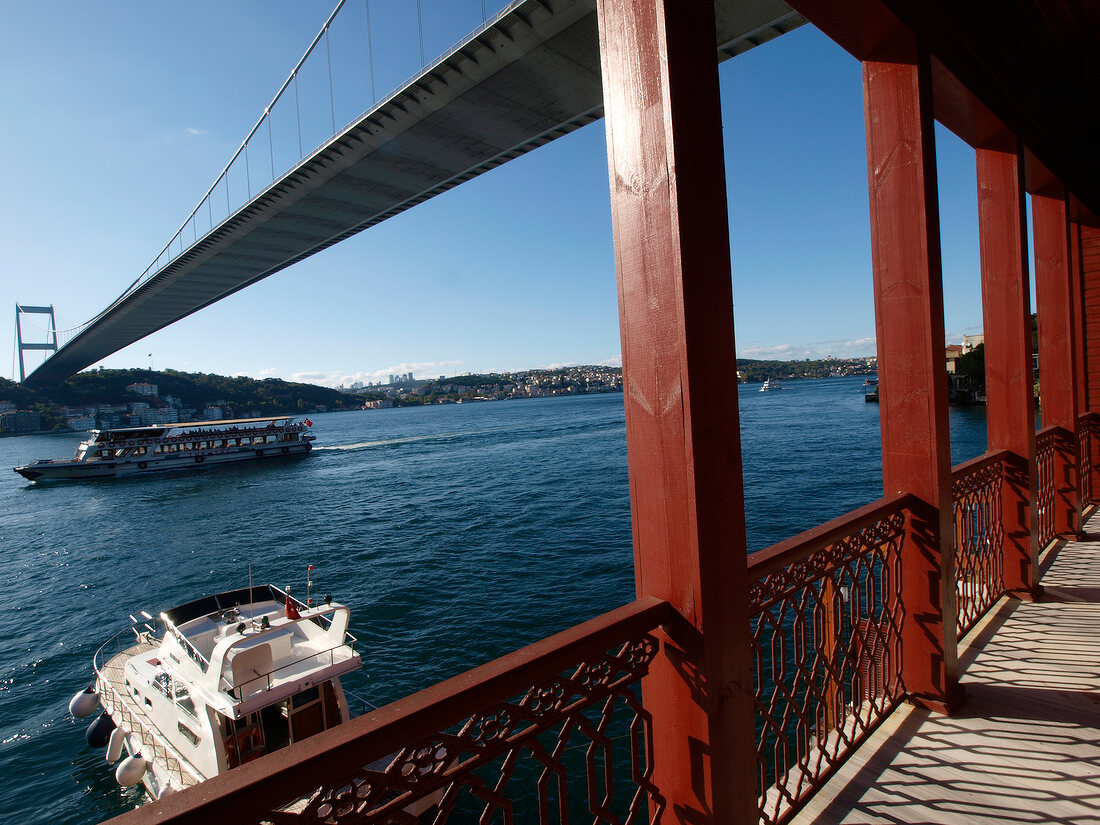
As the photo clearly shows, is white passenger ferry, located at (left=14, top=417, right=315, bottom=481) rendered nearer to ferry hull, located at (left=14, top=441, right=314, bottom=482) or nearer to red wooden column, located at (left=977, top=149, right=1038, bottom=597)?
ferry hull, located at (left=14, top=441, right=314, bottom=482)

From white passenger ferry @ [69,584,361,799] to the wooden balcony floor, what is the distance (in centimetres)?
521

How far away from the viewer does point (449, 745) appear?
2.79ft

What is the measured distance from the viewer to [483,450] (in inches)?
1512

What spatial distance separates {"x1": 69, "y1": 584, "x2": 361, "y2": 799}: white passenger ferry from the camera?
17.6ft

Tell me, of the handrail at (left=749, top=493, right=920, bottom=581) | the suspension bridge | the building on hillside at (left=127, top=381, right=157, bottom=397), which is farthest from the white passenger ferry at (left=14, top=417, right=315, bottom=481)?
the handrail at (left=749, top=493, right=920, bottom=581)

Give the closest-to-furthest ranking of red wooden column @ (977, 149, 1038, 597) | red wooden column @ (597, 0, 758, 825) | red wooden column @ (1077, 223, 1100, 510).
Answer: red wooden column @ (597, 0, 758, 825)
red wooden column @ (977, 149, 1038, 597)
red wooden column @ (1077, 223, 1100, 510)

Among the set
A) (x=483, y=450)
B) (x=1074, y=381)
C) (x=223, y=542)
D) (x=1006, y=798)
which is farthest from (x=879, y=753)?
(x=483, y=450)

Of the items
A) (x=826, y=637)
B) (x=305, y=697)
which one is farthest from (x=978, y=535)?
(x=305, y=697)

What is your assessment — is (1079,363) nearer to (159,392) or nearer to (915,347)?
(915,347)

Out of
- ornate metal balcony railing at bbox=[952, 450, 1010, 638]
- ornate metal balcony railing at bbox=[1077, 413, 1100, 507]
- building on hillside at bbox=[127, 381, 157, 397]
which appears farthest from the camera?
building on hillside at bbox=[127, 381, 157, 397]

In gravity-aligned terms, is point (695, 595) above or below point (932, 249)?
below

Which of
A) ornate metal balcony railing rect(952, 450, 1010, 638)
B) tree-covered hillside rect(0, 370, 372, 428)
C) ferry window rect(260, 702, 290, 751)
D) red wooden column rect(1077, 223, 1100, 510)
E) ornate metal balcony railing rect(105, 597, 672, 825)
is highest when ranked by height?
tree-covered hillside rect(0, 370, 372, 428)

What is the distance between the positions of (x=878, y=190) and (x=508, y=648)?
8633mm

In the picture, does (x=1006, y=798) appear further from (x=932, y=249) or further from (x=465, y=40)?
(x=465, y=40)
